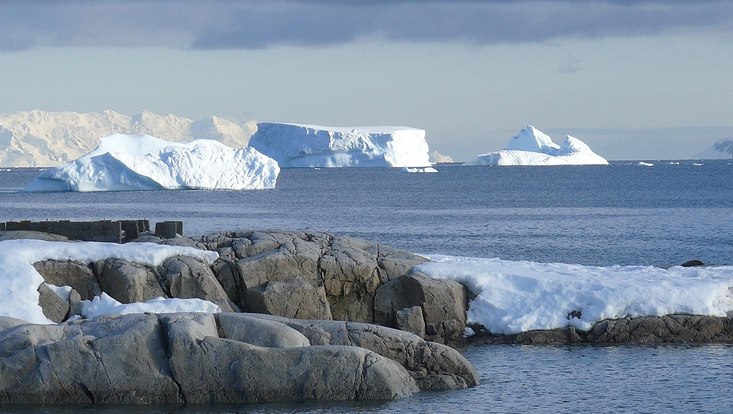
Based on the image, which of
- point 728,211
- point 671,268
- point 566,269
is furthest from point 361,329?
point 728,211

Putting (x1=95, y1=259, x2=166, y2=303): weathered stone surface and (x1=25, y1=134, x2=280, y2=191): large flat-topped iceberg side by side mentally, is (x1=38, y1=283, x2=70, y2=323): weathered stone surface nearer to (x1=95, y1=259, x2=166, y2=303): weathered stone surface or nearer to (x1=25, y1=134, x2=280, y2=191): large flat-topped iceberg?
(x1=95, y1=259, x2=166, y2=303): weathered stone surface

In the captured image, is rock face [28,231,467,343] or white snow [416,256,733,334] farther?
white snow [416,256,733,334]

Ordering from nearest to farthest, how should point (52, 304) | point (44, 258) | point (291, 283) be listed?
point (52, 304) → point (44, 258) → point (291, 283)

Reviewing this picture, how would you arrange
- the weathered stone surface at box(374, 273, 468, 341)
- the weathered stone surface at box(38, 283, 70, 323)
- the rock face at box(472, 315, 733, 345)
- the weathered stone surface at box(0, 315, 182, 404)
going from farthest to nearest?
the weathered stone surface at box(374, 273, 468, 341), the rock face at box(472, 315, 733, 345), the weathered stone surface at box(38, 283, 70, 323), the weathered stone surface at box(0, 315, 182, 404)

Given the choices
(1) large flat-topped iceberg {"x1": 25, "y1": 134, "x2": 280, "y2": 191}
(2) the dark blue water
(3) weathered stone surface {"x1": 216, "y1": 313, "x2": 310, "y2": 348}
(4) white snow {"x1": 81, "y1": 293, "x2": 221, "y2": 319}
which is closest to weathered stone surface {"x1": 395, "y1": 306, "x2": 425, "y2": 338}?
(4) white snow {"x1": 81, "y1": 293, "x2": 221, "y2": 319}

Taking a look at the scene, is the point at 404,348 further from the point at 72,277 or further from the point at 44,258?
the point at 44,258

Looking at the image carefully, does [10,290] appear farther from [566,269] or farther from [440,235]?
[440,235]

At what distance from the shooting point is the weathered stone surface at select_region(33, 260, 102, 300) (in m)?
26.2

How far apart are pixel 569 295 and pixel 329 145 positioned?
125 meters

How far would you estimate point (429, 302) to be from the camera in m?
27.3

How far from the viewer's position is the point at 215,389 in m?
20.1

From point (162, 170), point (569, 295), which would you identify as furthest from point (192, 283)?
point (162, 170)

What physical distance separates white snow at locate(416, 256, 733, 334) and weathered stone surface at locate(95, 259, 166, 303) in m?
6.49

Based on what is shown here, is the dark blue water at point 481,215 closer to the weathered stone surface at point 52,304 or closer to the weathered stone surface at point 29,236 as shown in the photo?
the weathered stone surface at point 29,236
